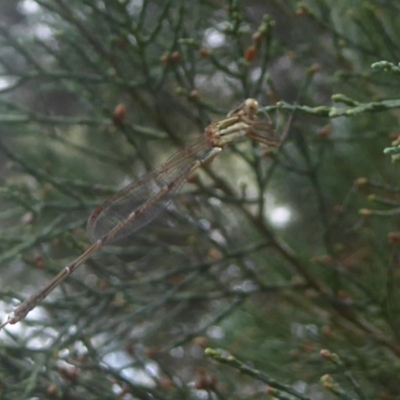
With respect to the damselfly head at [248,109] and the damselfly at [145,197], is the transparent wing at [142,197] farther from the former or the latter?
the damselfly head at [248,109]

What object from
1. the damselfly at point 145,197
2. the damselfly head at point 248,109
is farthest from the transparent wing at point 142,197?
the damselfly head at point 248,109

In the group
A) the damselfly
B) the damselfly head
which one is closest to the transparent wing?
the damselfly

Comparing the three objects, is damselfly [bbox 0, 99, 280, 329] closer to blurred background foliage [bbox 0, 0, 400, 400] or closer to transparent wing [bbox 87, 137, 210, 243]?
transparent wing [bbox 87, 137, 210, 243]

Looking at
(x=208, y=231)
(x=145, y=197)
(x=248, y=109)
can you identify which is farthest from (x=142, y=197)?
(x=208, y=231)

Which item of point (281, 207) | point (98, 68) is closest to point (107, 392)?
point (98, 68)

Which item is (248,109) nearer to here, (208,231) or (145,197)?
(145,197)

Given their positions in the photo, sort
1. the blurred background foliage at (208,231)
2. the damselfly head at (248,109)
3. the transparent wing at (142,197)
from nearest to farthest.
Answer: the damselfly head at (248,109), the transparent wing at (142,197), the blurred background foliage at (208,231)

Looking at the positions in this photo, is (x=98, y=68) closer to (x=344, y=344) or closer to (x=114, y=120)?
(x=114, y=120)

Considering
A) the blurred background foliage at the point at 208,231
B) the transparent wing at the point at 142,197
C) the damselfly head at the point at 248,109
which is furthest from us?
the blurred background foliage at the point at 208,231
